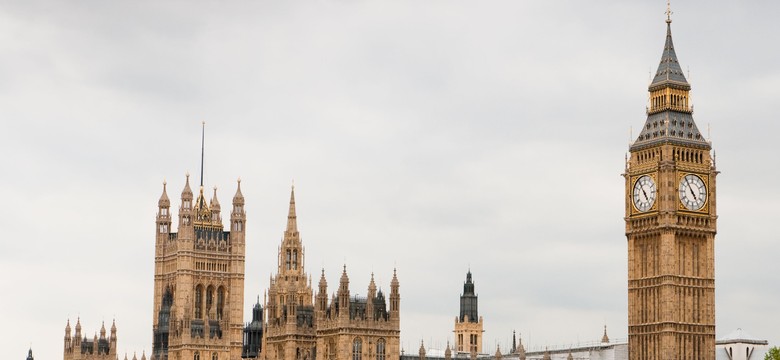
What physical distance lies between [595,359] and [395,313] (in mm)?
18332

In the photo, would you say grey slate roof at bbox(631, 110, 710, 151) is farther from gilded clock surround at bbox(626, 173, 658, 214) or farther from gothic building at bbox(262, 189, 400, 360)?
gothic building at bbox(262, 189, 400, 360)

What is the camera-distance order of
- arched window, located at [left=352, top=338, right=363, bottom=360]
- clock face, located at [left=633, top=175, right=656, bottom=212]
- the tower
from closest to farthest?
clock face, located at [left=633, top=175, right=656, bottom=212] < arched window, located at [left=352, top=338, right=363, bottom=360] < the tower

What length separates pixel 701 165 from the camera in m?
146

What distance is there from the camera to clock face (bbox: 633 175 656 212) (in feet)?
475

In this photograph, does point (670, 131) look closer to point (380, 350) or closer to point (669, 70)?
point (669, 70)

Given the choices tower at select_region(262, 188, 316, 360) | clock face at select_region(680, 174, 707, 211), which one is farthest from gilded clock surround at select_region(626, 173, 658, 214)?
tower at select_region(262, 188, 316, 360)

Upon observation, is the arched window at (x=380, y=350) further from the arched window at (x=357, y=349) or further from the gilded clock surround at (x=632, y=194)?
the gilded clock surround at (x=632, y=194)

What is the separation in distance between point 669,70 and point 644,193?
36.2 ft

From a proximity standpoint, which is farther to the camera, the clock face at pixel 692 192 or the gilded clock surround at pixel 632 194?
the clock face at pixel 692 192

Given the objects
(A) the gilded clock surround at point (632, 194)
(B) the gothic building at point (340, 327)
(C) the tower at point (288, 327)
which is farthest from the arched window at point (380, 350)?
(A) the gilded clock surround at point (632, 194)

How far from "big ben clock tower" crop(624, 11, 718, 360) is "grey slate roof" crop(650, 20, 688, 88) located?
12 centimetres

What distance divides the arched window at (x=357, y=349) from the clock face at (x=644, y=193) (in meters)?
26.5

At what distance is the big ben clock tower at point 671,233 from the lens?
467 feet

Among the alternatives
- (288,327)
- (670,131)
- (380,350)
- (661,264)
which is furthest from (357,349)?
(670,131)
